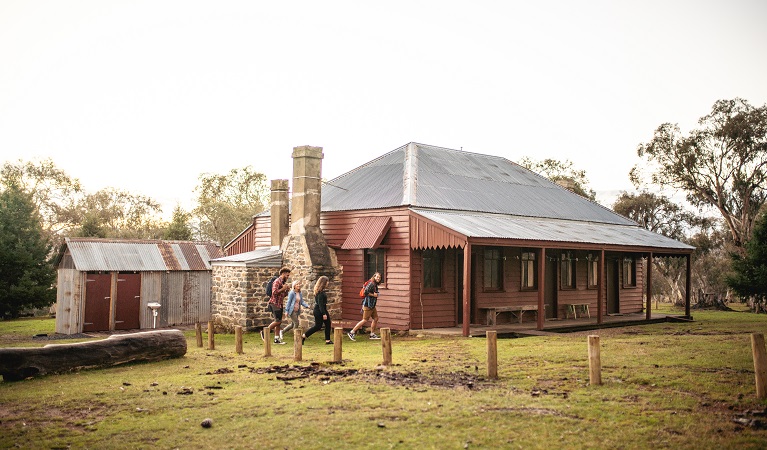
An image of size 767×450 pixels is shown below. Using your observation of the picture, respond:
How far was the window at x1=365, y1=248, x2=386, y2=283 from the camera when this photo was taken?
822 inches

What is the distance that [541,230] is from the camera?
70.2 ft

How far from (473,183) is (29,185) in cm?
4030

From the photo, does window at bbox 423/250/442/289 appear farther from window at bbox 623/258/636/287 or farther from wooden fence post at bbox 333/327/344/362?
window at bbox 623/258/636/287

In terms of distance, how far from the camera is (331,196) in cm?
2438

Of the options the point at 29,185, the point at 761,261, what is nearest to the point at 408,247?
the point at 761,261

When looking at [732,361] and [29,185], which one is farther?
[29,185]

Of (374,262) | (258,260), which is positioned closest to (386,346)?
(374,262)

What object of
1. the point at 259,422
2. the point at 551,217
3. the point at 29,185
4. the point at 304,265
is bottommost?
the point at 259,422

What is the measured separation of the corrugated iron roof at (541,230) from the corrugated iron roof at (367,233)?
117 cm

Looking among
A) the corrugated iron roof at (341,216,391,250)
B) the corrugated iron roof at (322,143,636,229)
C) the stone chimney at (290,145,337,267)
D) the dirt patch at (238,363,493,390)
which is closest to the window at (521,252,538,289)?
the corrugated iron roof at (322,143,636,229)

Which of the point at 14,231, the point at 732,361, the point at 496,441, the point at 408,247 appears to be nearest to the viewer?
the point at 496,441

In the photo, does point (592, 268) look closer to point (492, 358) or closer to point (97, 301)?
point (492, 358)

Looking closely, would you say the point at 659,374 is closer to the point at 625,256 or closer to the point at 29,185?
the point at 625,256

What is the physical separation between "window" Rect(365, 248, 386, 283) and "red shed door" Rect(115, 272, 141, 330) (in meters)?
8.24
